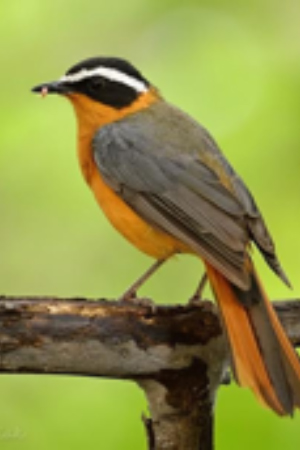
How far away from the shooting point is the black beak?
6211 mm

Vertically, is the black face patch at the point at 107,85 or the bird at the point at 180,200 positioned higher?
the black face patch at the point at 107,85

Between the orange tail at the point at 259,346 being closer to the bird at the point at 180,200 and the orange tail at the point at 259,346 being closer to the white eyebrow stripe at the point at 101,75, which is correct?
the bird at the point at 180,200

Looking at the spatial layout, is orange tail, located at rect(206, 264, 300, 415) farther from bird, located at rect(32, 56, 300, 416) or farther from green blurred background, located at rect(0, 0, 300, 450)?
green blurred background, located at rect(0, 0, 300, 450)

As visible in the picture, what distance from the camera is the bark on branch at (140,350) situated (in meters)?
4.93

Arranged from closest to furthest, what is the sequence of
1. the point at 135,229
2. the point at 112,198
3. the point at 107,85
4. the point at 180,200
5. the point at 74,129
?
the point at 180,200 < the point at 135,229 < the point at 112,198 < the point at 107,85 < the point at 74,129

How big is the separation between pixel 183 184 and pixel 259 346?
101cm

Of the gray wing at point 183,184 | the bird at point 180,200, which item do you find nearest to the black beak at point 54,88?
the bird at point 180,200

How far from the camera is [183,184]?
19.2ft

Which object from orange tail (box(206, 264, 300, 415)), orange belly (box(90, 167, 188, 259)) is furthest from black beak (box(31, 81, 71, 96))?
orange tail (box(206, 264, 300, 415))

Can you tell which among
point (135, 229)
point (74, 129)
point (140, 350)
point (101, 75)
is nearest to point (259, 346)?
point (140, 350)

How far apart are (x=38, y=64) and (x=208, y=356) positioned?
9.17 feet

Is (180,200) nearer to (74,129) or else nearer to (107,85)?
(107,85)

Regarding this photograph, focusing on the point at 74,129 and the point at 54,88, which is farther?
the point at 74,129

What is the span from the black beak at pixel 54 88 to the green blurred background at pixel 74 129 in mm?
705
